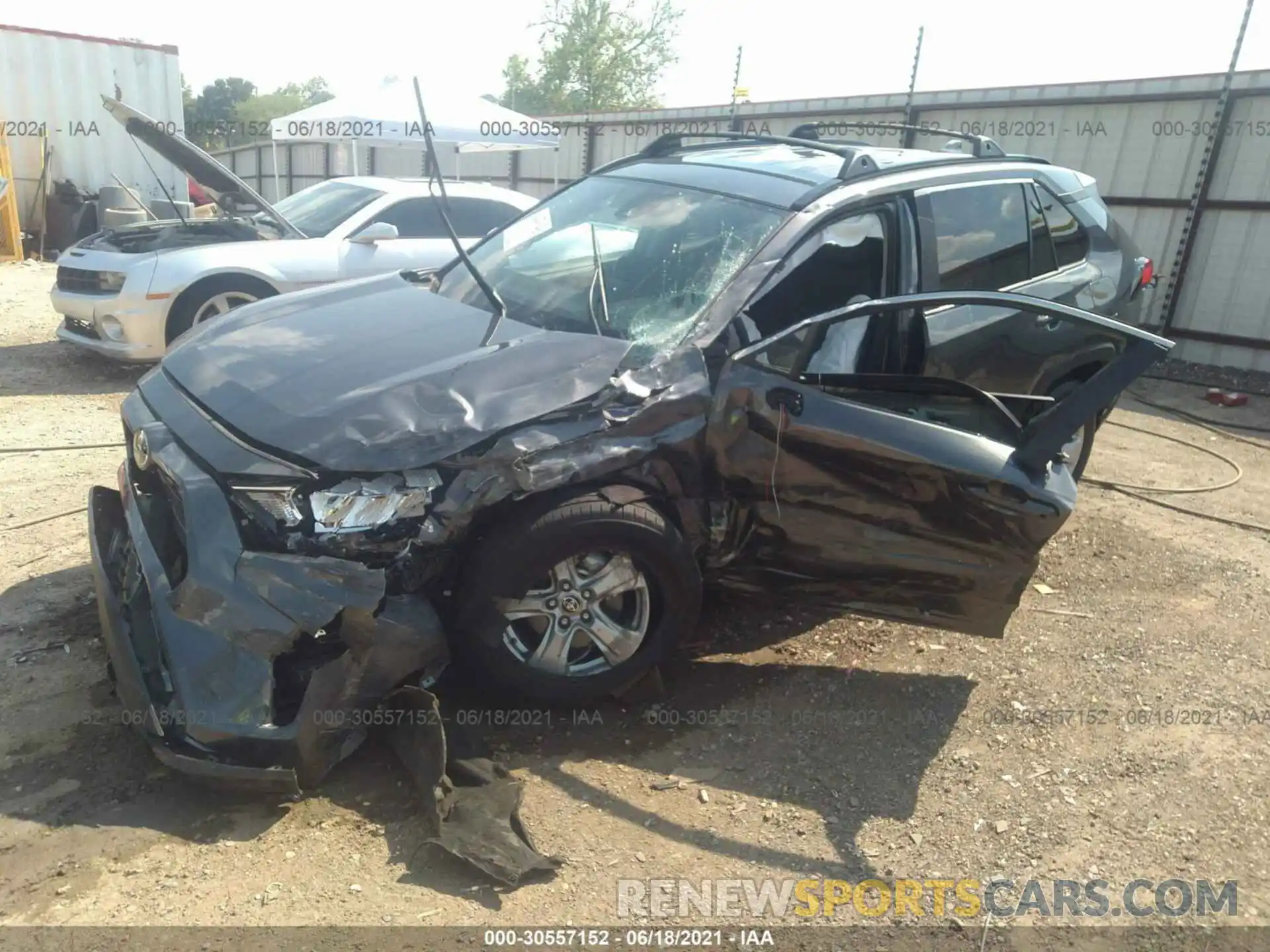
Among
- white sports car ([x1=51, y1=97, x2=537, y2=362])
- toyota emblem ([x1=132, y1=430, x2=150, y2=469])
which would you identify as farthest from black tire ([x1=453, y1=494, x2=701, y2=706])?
white sports car ([x1=51, y1=97, x2=537, y2=362])

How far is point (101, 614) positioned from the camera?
2889mm

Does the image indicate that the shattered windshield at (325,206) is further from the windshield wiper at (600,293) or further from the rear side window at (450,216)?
the windshield wiper at (600,293)

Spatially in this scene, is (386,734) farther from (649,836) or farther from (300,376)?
(300,376)

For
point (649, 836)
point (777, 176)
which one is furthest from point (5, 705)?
point (777, 176)

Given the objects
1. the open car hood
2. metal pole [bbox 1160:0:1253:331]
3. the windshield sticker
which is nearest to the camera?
the windshield sticker

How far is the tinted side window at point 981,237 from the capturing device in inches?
154

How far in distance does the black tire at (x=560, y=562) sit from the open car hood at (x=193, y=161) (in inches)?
212

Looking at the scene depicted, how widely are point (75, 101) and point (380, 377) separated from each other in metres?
16.2

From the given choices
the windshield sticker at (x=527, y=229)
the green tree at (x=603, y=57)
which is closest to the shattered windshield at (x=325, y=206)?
the windshield sticker at (x=527, y=229)

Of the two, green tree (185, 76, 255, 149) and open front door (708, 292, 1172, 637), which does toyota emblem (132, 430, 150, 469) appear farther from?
green tree (185, 76, 255, 149)

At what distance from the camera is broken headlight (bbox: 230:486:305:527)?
8.91 ft

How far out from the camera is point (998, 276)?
4.24 m

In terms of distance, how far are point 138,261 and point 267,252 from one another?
94 cm

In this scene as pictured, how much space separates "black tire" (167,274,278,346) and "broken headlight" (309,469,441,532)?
4.98 m
